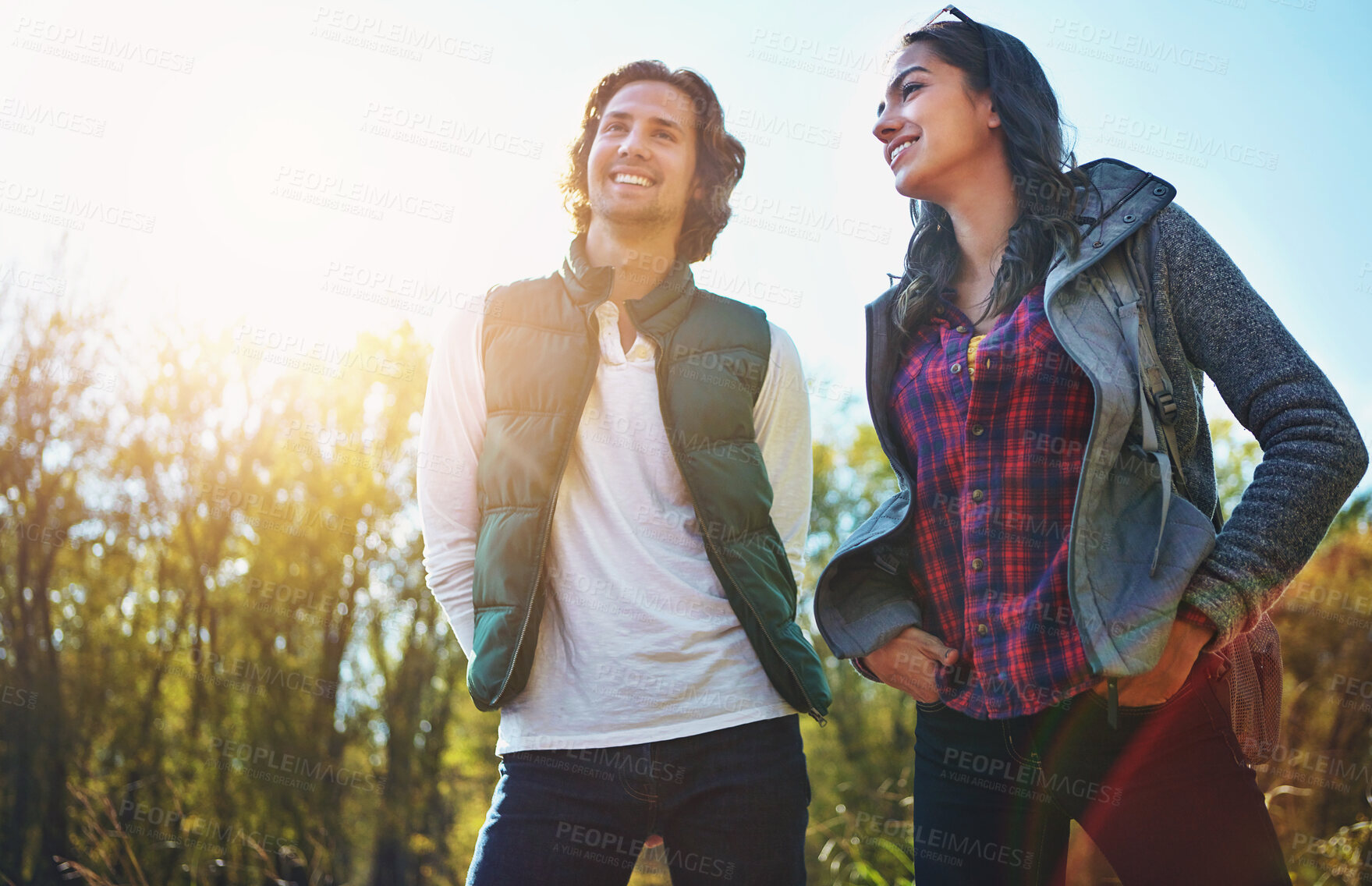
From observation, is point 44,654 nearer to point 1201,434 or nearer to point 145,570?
point 145,570

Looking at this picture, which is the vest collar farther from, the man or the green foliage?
the green foliage

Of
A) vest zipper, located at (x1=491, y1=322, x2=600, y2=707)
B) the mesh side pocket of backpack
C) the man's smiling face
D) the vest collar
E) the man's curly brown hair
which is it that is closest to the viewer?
the mesh side pocket of backpack

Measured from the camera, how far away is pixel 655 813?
2.12 metres

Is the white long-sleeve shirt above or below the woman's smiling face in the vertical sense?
below

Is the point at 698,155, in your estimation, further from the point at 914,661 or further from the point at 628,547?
the point at 914,661

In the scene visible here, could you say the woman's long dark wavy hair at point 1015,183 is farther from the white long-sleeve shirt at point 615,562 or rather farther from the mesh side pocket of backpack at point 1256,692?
the mesh side pocket of backpack at point 1256,692

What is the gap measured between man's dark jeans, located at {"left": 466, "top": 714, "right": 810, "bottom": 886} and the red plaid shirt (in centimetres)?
48

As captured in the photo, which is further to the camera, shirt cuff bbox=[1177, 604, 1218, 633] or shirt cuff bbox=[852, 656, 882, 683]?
shirt cuff bbox=[852, 656, 882, 683]

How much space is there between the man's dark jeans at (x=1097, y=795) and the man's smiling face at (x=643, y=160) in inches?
59.9

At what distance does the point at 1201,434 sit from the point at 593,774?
1451 millimetres

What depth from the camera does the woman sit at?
62.8 inches

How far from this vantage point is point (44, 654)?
10.3 metres

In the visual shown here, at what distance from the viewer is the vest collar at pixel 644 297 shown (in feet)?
8.30

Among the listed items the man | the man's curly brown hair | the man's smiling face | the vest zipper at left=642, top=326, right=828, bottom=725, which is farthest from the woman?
the man's curly brown hair
